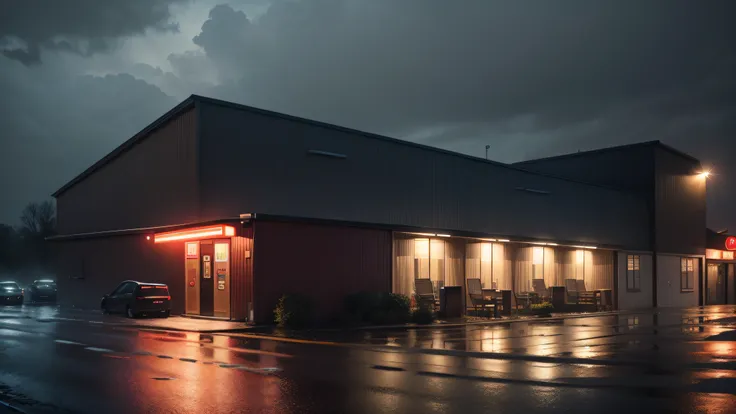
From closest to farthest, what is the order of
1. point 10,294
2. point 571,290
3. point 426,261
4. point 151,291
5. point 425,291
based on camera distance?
point 151,291, point 425,291, point 426,261, point 571,290, point 10,294

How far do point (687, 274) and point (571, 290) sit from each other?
17.1m

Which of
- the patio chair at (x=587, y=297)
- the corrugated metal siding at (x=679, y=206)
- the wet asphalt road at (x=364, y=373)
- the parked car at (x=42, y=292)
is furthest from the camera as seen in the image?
the corrugated metal siding at (x=679, y=206)

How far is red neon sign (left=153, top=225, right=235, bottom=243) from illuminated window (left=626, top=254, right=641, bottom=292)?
28158 millimetres

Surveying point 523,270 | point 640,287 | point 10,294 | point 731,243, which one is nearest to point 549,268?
point 523,270

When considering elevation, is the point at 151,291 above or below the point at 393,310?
above

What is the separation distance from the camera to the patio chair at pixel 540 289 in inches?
1379

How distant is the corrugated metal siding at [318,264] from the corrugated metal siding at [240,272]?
19.1 inches

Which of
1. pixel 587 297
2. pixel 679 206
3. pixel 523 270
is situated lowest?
pixel 587 297

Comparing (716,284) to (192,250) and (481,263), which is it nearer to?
(481,263)

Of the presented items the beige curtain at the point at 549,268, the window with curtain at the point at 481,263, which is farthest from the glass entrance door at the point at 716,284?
the window with curtain at the point at 481,263

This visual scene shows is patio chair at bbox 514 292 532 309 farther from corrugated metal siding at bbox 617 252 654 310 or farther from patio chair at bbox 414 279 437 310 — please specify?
corrugated metal siding at bbox 617 252 654 310

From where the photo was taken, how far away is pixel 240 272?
2473cm

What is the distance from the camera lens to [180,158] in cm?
2886

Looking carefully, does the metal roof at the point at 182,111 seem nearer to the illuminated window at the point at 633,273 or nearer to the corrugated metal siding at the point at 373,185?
the corrugated metal siding at the point at 373,185
